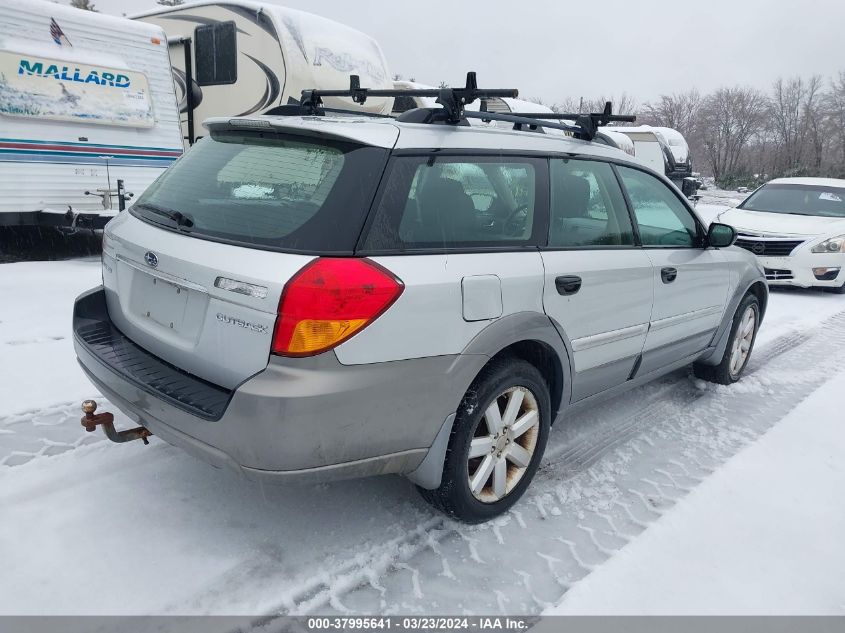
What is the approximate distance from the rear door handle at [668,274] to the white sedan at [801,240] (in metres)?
6.01

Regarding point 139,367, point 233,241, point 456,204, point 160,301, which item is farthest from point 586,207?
point 139,367

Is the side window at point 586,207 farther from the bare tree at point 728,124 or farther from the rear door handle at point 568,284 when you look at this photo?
the bare tree at point 728,124

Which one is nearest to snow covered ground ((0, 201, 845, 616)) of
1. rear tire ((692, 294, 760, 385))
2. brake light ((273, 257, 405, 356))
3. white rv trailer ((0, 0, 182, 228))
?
rear tire ((692, 294, 760, 385))

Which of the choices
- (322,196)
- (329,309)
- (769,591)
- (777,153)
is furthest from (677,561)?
(777,153)

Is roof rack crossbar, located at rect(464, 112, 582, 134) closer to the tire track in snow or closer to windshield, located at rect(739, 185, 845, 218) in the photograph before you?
the tire track in snow

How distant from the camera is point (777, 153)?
58.1 meters

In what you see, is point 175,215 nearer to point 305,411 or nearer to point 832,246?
point 305,411

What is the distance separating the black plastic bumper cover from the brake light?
0.34 meters

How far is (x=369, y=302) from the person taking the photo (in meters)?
2.23

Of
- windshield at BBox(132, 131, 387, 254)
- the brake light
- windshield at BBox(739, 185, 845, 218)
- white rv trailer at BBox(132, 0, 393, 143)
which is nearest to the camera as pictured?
the brake light

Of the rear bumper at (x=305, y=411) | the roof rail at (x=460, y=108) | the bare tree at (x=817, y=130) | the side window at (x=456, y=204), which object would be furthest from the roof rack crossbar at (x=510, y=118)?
the bare tree at (x=817, y=130)

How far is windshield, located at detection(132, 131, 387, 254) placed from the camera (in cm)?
230

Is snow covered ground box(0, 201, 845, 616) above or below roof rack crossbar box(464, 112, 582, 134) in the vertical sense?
below

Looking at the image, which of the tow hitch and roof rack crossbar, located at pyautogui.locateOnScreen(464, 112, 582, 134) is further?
roof rack crossbar, located at pyautogui.locateOnScreen(464, 112, 582, 134)
